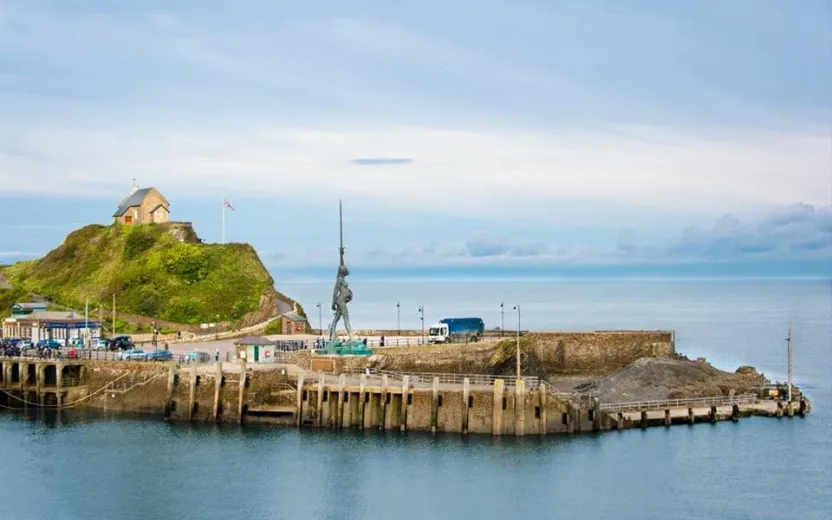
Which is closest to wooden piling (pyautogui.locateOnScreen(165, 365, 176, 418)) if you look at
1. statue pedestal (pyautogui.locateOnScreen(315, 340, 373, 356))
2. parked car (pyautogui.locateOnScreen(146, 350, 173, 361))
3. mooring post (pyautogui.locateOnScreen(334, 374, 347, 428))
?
parked car (pyautogui.locateOnScreen(146, 350, 173, 361))

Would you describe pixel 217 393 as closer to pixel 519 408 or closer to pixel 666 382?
pixel 519 408

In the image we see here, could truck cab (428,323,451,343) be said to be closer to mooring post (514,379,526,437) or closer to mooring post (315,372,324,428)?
mooring post (315,372,324,428)

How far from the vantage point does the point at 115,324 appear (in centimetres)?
11394

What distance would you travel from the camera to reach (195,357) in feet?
285

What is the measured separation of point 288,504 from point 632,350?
48.6 m

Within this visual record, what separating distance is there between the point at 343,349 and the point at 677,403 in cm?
2389

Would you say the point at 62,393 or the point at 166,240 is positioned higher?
the point at 166,240

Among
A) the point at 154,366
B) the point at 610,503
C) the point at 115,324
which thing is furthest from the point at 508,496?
the point at 115,324

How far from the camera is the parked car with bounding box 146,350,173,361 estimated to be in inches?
3406

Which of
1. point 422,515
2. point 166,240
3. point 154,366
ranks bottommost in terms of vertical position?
point 422,515

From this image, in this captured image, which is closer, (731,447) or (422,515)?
(422,515)

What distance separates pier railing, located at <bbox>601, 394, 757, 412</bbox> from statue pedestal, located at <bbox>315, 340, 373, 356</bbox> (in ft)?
58.6

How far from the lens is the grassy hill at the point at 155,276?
115625 millimetres

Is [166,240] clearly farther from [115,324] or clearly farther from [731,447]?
[731,447]
